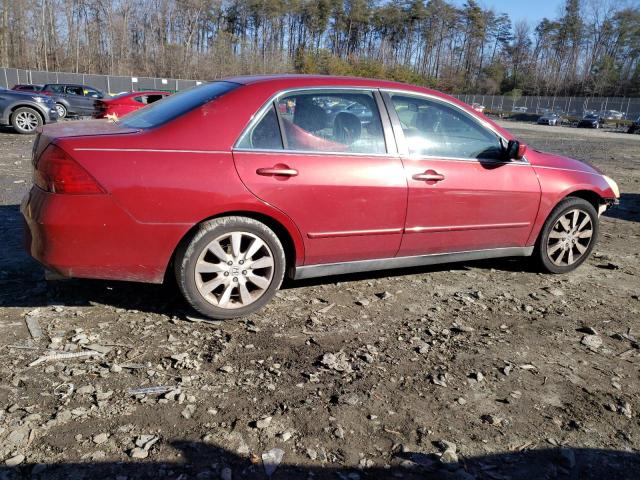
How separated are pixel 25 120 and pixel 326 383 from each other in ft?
49.1

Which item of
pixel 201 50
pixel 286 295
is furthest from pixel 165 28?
pixel 286 295

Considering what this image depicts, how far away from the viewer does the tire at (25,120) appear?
47.5ft

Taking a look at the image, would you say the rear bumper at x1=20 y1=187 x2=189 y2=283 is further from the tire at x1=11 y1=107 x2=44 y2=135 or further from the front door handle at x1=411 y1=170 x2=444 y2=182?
the tire at x1=11 y1=107 x2=44 y2=135

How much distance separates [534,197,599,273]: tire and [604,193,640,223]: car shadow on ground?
10.3 feet

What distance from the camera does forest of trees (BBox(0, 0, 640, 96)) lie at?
2657 inches

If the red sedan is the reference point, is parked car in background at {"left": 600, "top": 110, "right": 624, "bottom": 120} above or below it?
above

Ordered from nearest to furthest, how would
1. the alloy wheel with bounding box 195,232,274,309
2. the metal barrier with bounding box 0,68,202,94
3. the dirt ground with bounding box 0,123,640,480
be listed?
the dirt ground with bounding box 0,123,640,480, the alloy wheel with bounding box 195,232,274,309, the metal barrier with bounding box 0,68,202,94

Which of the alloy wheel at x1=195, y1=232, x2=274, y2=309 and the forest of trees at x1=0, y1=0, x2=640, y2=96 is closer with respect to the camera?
the alloy wheel at x1=195, y1=232, x2=274, y2=309

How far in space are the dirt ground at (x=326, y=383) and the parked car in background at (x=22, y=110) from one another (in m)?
12.0

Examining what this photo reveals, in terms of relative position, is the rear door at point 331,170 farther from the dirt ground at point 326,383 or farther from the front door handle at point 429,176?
the dirt ground at point 326,383

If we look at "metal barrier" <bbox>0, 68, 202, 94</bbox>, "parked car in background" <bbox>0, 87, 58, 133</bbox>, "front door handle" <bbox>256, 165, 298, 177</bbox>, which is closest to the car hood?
"front door handle" <bbox>256, 165, 298, 177</bbox>

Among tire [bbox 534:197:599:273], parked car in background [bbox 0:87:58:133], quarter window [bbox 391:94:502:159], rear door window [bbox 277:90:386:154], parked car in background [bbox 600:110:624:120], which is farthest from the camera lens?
parked car in background [bbox 600:110:624:120]

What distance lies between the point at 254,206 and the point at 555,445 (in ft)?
7.07

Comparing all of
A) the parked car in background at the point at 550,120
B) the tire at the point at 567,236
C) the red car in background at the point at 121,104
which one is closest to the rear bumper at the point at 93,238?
the tire at the point at 567,236
